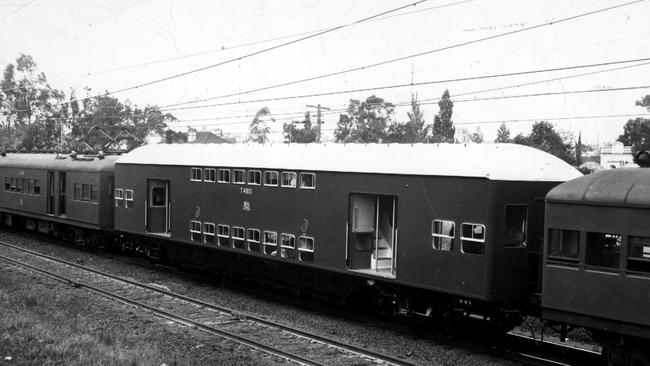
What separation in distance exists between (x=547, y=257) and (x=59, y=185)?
2166 cm

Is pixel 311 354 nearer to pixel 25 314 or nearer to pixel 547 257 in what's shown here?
pixel 547 257

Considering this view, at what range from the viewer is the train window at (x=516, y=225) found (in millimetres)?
11062

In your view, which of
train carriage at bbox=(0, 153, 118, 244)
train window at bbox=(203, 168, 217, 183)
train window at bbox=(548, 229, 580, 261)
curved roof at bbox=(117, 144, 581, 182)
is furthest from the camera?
train carriage at bbox=(0, 153, 118, 244)

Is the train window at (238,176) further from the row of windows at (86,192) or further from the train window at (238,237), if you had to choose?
the row of windows at (86,192)

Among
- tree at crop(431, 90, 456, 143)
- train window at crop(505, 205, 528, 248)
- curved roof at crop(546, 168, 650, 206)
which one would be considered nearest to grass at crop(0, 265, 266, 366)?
train window at crop(505, 205, 528, 248)

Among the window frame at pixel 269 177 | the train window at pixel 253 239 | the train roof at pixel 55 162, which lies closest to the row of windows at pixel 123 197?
the train roof at pixel 55 162

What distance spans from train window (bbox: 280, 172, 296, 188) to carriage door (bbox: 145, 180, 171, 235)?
6326mm

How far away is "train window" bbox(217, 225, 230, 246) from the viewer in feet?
55.6

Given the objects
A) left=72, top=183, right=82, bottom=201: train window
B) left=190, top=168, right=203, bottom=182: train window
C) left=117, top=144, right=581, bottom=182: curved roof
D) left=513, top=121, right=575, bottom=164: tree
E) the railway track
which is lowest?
the railway track

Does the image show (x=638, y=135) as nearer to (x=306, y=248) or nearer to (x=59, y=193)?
(x=306, y=248)

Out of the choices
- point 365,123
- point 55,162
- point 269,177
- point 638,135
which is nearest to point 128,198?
point 55,162

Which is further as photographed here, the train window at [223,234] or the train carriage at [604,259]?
the train window at [223,234]

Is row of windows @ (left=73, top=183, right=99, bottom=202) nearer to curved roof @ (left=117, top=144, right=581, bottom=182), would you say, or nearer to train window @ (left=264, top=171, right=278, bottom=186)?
curved roof @ (left=117, top=144, right=581, bottom=182)

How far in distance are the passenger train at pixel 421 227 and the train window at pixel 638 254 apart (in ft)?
0.06
